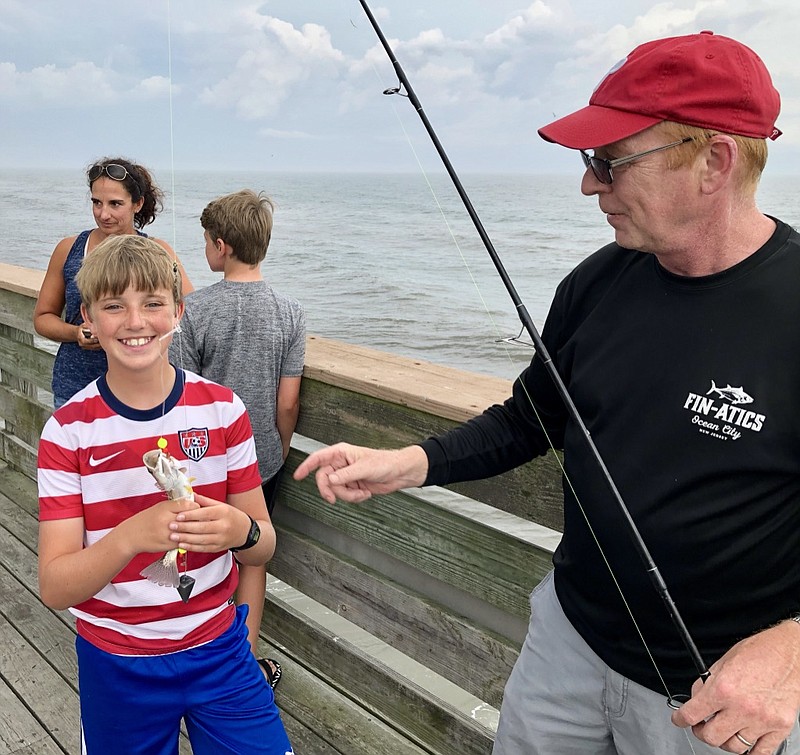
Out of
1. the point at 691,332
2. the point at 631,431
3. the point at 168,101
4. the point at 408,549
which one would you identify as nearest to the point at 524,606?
the point at 408,549

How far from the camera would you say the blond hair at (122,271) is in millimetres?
1924

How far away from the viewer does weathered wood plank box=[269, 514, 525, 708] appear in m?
2.06

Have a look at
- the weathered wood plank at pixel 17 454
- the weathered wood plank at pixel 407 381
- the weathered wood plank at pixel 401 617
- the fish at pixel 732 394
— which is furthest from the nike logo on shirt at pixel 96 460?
the weathered wood plank at pixel 17 454

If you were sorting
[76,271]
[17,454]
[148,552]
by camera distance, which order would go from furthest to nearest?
[17,454] < [76,271] < [148,552]

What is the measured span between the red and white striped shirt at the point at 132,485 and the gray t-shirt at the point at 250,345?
0.64 m

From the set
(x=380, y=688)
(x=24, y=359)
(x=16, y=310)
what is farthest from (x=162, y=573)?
(x=24, y=359)

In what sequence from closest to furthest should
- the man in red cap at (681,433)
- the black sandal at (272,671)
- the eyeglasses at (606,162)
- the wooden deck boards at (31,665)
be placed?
the man in red cap at (681,433)
the eyeglasses at (606,162)
the wooden deck boards at (31,665)
the black sandal at (272,671)

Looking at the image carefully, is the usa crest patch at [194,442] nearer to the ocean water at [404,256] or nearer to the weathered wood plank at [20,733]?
the weathered wood plank at [20,733]

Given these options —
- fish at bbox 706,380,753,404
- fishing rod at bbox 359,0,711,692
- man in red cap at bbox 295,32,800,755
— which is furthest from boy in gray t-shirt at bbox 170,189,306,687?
fish at bbox 706,380,753,404

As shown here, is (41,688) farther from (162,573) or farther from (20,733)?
(162,573)

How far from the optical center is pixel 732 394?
48.4 inches

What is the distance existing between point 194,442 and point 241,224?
1.03m

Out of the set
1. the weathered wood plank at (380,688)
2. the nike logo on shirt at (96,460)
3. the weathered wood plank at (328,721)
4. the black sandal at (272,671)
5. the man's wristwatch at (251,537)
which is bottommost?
the weathered wood plank at (328,721)

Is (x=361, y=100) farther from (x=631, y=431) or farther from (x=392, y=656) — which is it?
(x=392, y=656)
